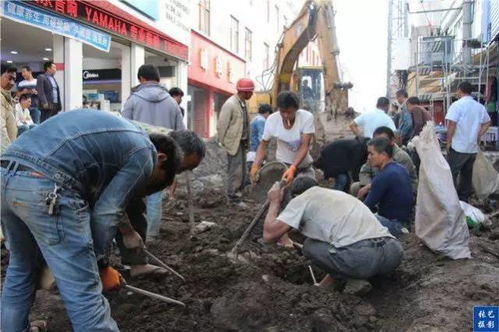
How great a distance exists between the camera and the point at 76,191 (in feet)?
7.26

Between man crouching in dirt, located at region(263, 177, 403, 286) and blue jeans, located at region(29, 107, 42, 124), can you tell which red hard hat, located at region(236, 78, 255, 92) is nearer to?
man crouching in dirt, located at region(263, 177, 403, 286)

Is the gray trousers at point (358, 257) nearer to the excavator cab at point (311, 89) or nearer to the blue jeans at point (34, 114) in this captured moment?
the blue jeans at point (34, 114)

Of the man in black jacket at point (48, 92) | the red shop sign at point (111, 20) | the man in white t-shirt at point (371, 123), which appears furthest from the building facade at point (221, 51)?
the man in white t-shirt at point (371, 123)

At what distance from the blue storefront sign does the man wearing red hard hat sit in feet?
14.1

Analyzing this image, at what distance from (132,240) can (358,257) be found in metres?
1.50

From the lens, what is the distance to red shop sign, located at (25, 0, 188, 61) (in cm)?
975

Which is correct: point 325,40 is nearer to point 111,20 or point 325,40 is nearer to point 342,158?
point 111,20

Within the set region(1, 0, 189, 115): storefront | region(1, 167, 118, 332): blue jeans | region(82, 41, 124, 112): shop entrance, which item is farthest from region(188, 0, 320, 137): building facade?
region(1, 167, 118, 332): blue jeans

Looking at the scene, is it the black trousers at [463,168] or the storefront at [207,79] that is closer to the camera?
the black trousers at [463,168]

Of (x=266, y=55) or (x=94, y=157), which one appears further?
(x=266, y=55)

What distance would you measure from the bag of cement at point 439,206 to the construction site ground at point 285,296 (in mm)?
141

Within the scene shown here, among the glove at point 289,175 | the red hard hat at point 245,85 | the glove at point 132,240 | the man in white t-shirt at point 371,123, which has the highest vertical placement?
the red hard hat at point 245,85

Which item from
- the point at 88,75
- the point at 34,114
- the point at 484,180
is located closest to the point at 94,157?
the point at 484,180

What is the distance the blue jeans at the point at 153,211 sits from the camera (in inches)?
187
